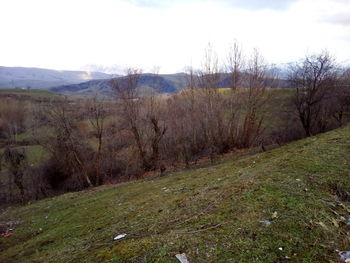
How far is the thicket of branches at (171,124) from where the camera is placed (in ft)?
60.3

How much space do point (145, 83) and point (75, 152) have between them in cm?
962

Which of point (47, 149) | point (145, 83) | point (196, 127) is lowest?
point (47, 149)

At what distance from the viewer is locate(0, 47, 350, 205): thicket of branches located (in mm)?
18391

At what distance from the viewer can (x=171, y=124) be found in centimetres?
2375

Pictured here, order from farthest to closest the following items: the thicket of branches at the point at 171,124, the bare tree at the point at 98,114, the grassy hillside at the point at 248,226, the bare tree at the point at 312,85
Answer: the bare tree at the point at 98,114
the thicket of branches at the point at 171,124
the bare tree at the point at 312,85
the grassy hillside at the point at 248,226

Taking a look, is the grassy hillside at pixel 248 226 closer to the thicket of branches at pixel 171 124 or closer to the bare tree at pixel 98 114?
the thicket of branches at pixel 171 124

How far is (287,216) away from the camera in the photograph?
3473mm

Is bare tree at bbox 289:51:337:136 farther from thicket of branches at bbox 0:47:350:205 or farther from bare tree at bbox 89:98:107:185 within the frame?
bare tree at bbox 89:98:107:185

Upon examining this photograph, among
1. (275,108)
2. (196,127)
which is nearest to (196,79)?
(196,127)

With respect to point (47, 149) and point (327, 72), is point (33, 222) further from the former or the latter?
point (327, 72)

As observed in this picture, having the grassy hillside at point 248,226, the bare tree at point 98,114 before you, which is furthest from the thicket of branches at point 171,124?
the grassy hillside at point 248,226

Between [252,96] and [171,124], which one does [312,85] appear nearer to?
[252,96]

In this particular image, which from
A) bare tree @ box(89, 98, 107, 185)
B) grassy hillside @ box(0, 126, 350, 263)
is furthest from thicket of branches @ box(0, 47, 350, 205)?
grassy hillside @ box(0, 126, 350, 263)

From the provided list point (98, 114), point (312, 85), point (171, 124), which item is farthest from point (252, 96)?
point (98, 114)
